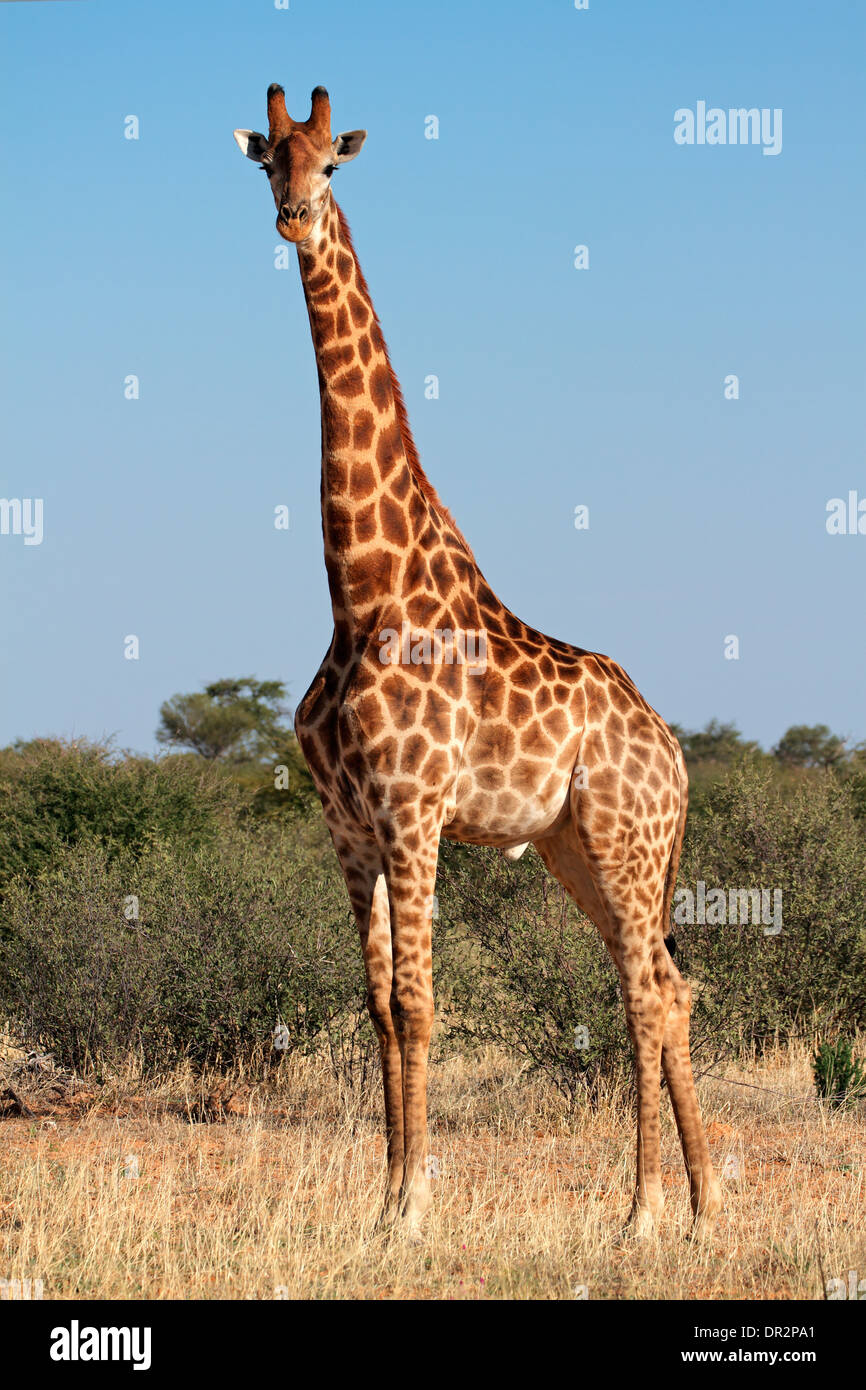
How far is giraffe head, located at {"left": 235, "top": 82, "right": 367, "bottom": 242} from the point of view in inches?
236

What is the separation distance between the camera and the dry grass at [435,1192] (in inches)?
221

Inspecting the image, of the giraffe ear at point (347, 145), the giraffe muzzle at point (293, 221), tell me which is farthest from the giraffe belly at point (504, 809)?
the giraffe ear at point (347, 145)

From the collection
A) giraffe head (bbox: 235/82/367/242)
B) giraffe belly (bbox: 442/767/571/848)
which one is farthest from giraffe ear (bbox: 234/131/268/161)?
giraffe belly (bbox: 442/767/571/848)

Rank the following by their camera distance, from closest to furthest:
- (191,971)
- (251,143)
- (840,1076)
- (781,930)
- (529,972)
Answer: (251,143), (840,1076), (529,972), (191,971), (781,930)

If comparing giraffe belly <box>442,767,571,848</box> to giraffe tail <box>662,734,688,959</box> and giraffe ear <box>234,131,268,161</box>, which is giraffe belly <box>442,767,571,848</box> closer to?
giraffe tail <box>662,734,688,959</box>

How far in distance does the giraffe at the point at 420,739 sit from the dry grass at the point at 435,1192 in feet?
1.15

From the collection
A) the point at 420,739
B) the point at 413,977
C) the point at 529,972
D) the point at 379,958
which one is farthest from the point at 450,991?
the point at 420,739

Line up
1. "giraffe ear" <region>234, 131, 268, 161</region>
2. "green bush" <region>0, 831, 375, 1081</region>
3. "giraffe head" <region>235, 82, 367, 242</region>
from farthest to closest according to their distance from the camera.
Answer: "green bush" <region>0, 831, 375, 1081</region> → "giraffe ear" <region>234, 131, 268, 161</region> → "giraffe head" <region>235, 82, 367, 242</region>

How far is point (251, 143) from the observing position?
20.4ft

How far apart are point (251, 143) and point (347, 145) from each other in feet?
1.49

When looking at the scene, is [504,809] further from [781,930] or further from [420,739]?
[781,930]

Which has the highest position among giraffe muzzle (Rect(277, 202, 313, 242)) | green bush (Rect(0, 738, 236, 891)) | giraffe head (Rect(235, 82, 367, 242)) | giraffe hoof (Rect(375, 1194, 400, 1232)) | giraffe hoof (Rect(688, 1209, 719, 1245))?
giraffe head (Rect(235, 82, 367, 242))

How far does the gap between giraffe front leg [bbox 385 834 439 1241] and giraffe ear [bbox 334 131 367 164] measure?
10.1 ft
